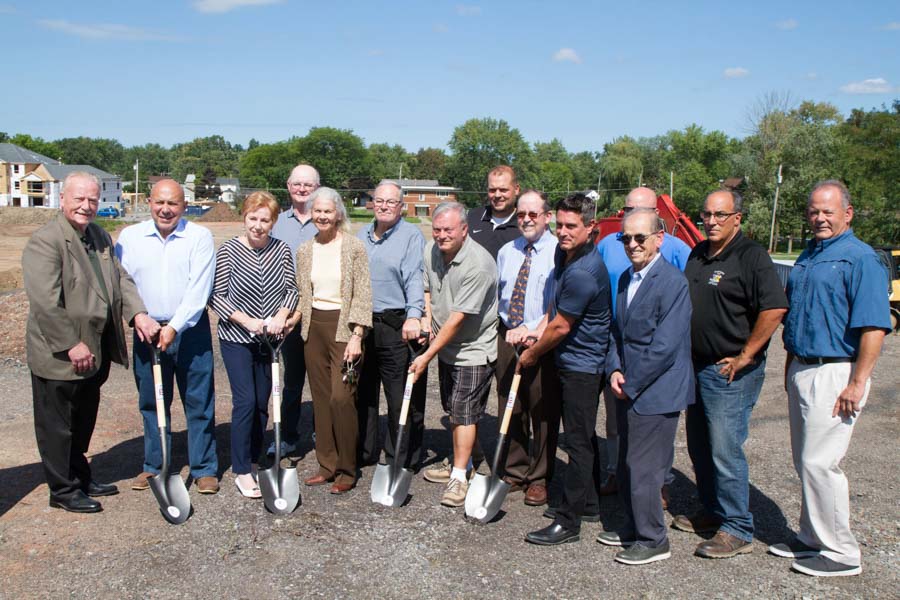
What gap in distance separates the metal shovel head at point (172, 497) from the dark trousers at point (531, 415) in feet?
7.16

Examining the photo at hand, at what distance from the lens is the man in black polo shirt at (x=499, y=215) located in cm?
563

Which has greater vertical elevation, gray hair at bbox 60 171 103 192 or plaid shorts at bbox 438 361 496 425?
gray hair at bbox 60 171 103 192

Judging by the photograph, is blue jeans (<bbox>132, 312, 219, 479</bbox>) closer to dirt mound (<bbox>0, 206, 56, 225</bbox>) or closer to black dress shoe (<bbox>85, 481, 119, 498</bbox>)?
black dress shoe (<bbox>85, 481, 119, 498</bbox>)

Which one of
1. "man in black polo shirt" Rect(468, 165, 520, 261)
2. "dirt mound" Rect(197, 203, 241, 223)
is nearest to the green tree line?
"dirt mound" Rect(197, 203, 241, 223)

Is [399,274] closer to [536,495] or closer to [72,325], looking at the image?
[536,495]

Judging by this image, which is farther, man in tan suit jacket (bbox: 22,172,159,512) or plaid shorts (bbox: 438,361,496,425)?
plaid shorts (bbox: 438,361,496,425)

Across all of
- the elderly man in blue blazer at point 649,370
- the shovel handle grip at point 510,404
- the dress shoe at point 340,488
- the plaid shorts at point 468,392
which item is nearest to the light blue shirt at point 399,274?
the plaid shorts at point 468,392

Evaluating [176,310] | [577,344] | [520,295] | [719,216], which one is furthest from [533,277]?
[176,310]

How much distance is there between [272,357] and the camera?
16.5 feet

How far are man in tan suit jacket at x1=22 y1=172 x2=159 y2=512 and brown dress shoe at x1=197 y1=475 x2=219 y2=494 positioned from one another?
2.14 ft

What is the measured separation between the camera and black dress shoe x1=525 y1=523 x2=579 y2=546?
4301 mm

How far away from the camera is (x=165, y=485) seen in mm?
4617

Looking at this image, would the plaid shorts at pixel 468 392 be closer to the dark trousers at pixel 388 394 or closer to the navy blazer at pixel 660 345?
the dark trousers at pixel 388 394

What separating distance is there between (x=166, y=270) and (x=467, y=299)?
2024mm
